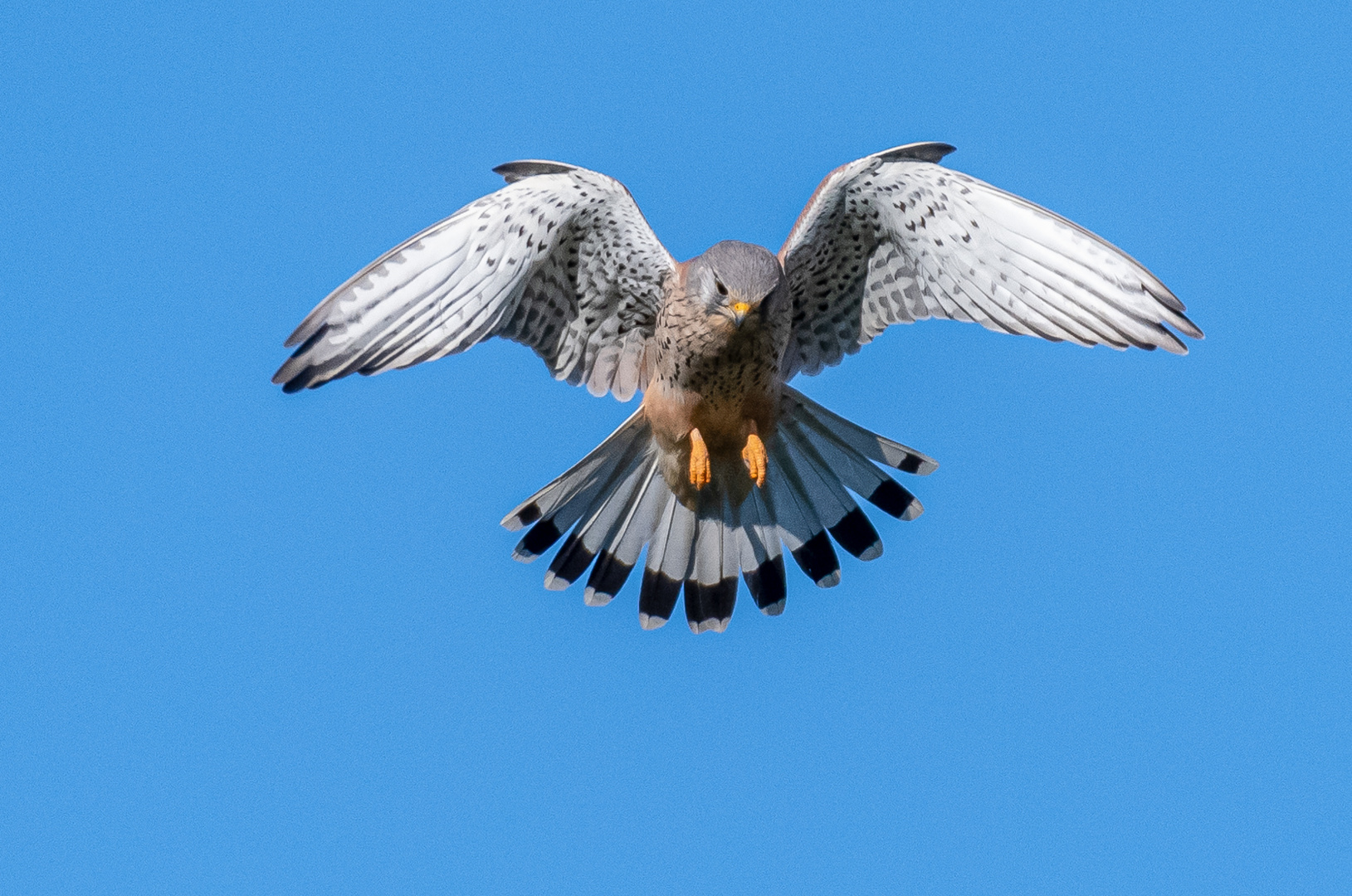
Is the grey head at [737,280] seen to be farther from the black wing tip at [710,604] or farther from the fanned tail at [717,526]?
the black wing tip at [710,604]

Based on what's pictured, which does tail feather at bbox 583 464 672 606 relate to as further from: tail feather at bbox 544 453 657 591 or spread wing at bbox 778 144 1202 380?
spread wing at bbox 778 144 1202 380

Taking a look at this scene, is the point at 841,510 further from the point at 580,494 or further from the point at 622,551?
the point at 580,494

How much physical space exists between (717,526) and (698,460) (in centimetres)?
81

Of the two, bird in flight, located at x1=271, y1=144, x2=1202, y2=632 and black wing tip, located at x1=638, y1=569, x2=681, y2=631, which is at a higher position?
bird in flight, located at x1=271, y1=144, x2=1202, y2=632

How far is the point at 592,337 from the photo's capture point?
8.73 m

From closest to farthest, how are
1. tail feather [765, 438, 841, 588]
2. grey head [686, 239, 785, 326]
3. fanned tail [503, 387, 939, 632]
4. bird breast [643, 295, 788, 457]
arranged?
1. grey head [686, 239, 785, 326]
2. bird breast [643, 295, 788, 457]
3. fanned tail [503, 387, 939, 632]
4. tail feather [765, 438, 841, 588]

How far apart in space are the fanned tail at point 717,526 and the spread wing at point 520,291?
27.7 inches

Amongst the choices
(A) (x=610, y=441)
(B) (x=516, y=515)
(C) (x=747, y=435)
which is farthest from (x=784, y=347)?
(B) (x=516, y=515)

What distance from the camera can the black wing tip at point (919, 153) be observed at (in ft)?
26.5

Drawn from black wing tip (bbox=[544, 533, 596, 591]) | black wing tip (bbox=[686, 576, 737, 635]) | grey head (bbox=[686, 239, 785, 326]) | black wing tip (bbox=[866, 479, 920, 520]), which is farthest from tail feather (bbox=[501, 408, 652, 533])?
black wing tip (bbox=[866, 479, 920, 520])

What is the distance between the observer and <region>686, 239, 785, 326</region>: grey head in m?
7.95

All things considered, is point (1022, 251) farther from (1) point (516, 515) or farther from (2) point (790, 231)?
(1) point (516, 515)

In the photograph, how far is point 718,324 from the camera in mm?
8078

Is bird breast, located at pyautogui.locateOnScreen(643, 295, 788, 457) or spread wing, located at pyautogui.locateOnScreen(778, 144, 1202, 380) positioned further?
bird breast, located at pyautogui.locateOnScreen(643, 295, 788, 457)
